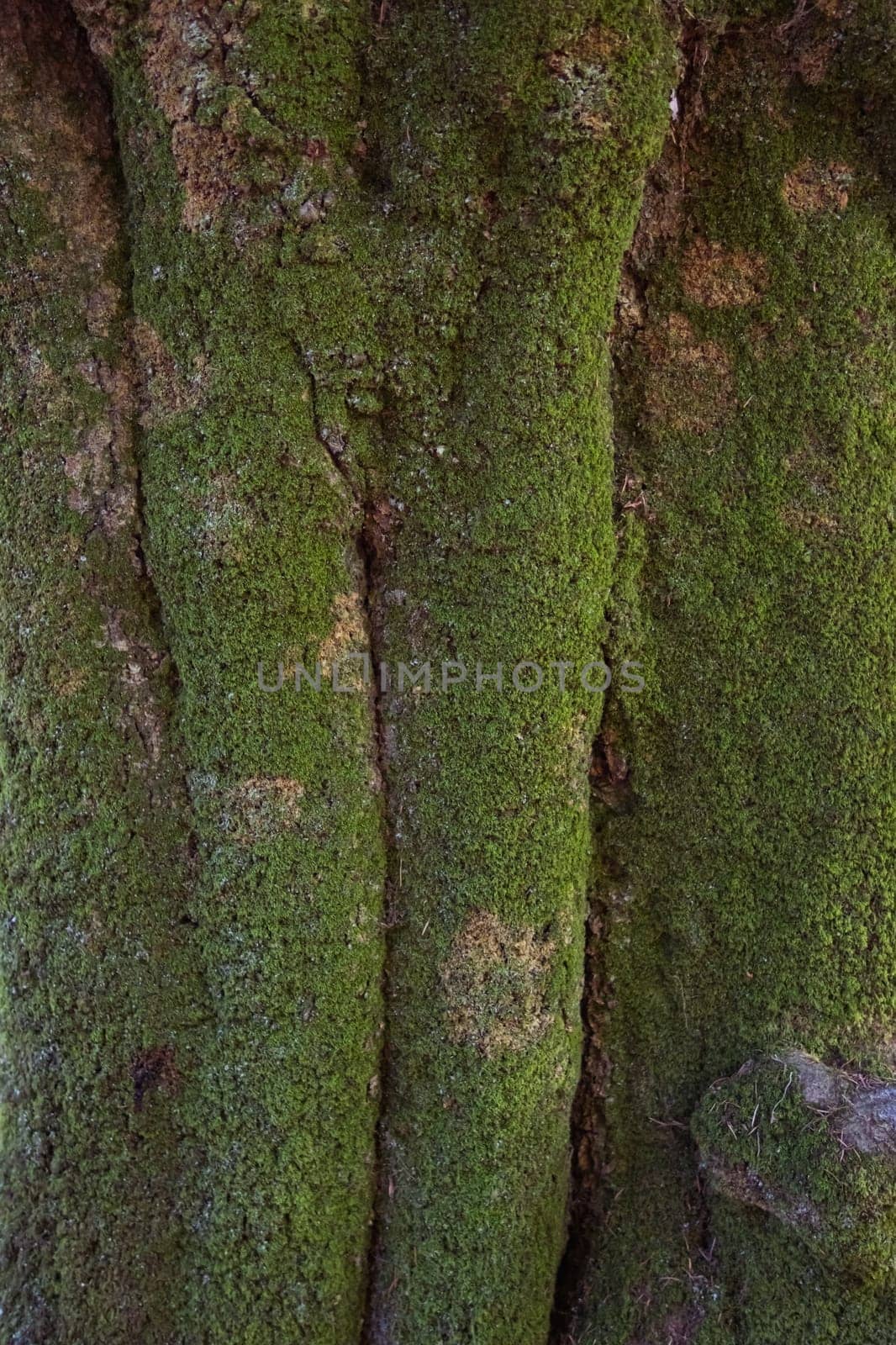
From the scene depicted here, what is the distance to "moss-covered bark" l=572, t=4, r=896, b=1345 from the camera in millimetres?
2059

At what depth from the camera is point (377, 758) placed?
6.84 ft

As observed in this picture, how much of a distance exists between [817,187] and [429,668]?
4.80 feet

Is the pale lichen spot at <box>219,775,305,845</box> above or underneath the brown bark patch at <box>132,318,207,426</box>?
underneath

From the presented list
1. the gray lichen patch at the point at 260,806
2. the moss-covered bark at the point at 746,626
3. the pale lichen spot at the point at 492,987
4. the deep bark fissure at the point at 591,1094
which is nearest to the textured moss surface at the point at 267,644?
the gray lichen patch at the point at 260,806

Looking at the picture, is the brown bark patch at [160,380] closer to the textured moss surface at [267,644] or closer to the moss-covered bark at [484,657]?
the textured moss surface at [267,644]

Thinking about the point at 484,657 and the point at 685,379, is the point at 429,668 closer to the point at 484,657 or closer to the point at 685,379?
the point at 484,657

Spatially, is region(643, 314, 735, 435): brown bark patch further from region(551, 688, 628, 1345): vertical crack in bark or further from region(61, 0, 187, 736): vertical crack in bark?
region(61, 0, 187, 736): vertical crack in bark

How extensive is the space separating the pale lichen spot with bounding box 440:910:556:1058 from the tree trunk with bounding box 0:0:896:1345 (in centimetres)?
1

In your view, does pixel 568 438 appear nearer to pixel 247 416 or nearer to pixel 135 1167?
pixel 247 416

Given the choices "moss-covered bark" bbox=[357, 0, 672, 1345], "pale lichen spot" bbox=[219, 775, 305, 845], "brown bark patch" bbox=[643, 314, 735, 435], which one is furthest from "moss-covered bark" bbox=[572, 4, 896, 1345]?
"pale lichen spot" bbox=[219, 775, 305, 845]

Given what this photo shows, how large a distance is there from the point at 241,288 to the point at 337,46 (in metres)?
0.54

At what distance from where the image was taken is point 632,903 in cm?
222

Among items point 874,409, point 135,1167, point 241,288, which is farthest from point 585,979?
point 241,288

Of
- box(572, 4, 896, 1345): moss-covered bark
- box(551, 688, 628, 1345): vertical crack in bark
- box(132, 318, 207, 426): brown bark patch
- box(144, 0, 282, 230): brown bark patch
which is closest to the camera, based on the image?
box(144, 0, 282, 230): brown bark patch
